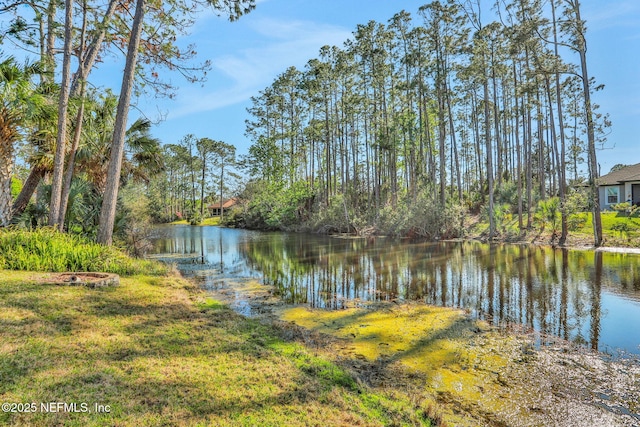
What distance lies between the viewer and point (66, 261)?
26.4ft

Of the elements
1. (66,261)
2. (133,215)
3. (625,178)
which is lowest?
(66,261)

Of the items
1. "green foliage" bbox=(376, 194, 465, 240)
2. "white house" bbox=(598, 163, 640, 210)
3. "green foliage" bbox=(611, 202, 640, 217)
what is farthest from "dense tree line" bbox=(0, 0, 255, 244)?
"white house" bbox=(598, 163, 640, 210)

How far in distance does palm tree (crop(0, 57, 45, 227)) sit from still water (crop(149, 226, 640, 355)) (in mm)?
6153

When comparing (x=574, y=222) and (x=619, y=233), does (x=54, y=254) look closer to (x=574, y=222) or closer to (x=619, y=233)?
(x=574, y=222)

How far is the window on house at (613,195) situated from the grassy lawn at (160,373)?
1467 inches

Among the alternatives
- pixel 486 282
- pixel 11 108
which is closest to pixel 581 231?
pixel 486 282

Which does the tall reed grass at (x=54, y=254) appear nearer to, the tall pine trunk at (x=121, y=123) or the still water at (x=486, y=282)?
the tall pine trunk at (x=121, y=123)

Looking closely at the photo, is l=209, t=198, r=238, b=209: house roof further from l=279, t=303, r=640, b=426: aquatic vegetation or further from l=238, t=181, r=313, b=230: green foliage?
l=279, t=303, r=640, b=426: aquatic vegetation

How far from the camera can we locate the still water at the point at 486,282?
6.96m

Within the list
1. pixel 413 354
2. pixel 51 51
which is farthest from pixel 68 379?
pixel 51 51

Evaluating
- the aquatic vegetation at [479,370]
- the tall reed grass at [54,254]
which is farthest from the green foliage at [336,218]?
the aquatic vegetation at [479,370]

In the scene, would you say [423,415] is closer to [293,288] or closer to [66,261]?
[293,288]

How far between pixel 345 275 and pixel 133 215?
34.1ft

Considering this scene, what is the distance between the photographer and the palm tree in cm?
897
